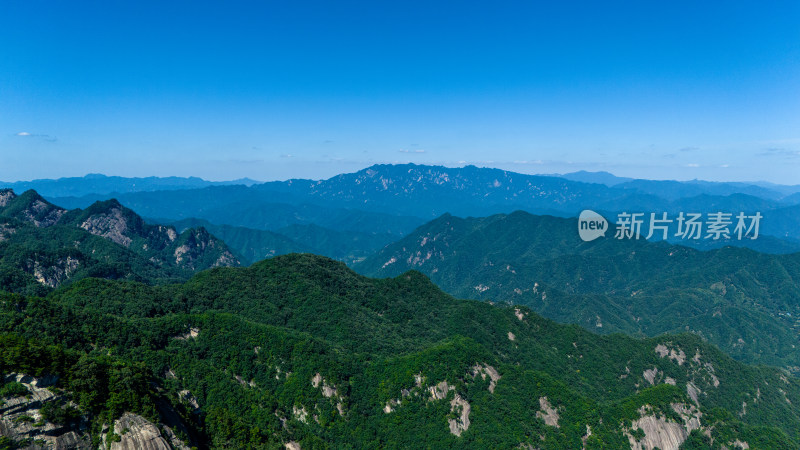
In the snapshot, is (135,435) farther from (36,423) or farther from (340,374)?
(340,374)

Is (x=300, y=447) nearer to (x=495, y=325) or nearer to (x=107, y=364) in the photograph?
(x=107, y=364)

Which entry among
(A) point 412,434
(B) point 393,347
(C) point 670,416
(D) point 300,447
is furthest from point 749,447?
(D) point 300,447

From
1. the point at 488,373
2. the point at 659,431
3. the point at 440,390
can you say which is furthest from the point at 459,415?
the point at 659,431

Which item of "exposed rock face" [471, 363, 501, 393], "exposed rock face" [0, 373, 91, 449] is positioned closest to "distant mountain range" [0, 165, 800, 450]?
"exposed rock face" [0, 373, 91, 449]

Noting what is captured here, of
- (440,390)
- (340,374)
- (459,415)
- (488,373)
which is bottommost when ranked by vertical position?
(459,415)

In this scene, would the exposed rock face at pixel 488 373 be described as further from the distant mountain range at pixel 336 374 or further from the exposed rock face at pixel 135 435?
the exposed rock face at pixel 135 435

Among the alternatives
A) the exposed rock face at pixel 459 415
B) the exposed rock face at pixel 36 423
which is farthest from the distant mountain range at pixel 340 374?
the exposed rock face at pixel 459 415

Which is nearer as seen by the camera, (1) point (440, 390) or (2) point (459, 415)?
(2) point (459, 415)
